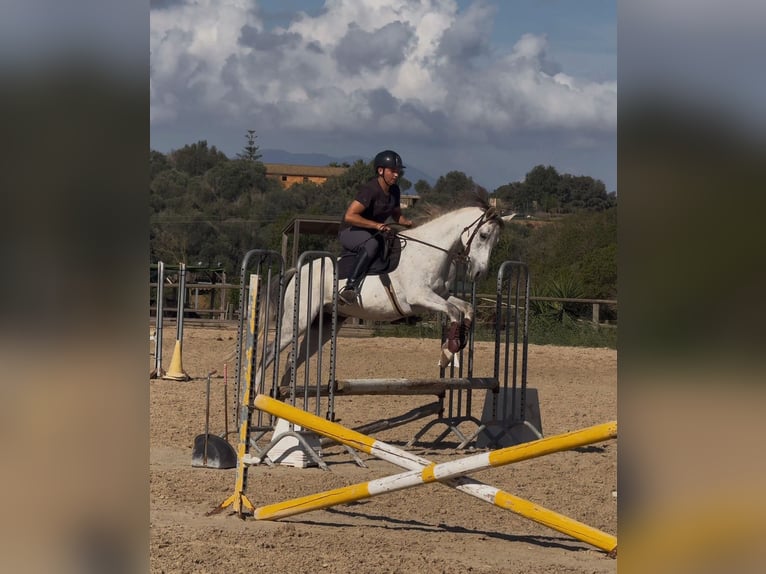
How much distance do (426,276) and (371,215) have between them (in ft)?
2.56

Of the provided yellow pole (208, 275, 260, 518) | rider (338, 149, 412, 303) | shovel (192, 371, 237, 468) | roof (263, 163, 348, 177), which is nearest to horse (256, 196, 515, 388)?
rider (338, 149, 412, 303)

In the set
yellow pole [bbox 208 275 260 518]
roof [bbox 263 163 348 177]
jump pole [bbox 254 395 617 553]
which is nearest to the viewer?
jump pole [bbox 254 395 617 553]

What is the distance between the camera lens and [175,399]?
10312mm

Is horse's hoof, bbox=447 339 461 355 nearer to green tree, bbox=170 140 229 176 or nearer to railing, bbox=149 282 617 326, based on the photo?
railing, bbox=149 282 617 326

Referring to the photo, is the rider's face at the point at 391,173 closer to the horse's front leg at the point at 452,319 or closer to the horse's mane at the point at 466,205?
the horse's mane at the point at 466,205

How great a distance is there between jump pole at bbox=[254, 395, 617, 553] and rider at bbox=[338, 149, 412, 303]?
3804 millimetres

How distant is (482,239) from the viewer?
8.95 metres

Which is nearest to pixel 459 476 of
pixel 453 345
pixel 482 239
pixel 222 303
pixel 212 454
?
pixel 212 454

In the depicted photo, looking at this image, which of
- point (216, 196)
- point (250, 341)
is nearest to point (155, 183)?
point (216, 196)

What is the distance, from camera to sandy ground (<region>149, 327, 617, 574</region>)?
4094mm
